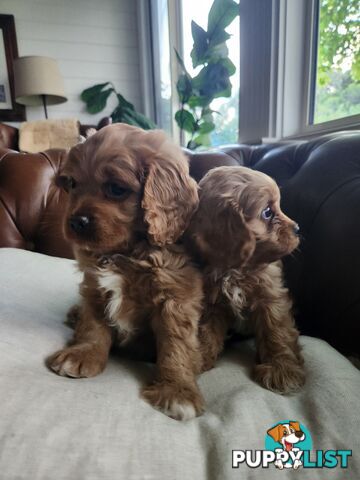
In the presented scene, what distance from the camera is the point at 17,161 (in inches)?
92.2

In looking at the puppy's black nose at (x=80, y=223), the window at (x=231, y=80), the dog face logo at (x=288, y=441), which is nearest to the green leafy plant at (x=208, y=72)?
the window at (x=231, y=80)

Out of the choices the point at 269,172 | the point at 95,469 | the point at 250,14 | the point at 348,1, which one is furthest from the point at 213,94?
the point at 95,469

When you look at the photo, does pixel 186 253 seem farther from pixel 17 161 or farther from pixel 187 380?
pixel 17 161

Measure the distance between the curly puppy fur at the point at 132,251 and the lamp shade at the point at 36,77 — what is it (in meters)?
4.25

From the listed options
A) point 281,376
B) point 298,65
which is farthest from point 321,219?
point 298,65

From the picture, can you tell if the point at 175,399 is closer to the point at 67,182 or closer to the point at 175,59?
the point at 67,182

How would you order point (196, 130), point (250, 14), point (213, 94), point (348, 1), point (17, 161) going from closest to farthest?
1. point (348, 1)
2. point (17, 161)
3. point (250, 14)
4. point (213, 94)
5. point (196, 130)

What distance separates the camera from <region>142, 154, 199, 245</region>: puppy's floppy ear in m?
1.11

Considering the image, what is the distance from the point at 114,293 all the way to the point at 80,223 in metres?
0.24

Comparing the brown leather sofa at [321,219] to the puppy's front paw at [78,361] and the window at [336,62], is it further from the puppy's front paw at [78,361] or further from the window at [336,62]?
the puppy's front paw at [78,361]

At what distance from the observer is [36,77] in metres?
4.76

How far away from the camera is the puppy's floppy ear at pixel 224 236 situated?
1.15 metres

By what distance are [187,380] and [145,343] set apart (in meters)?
0.26

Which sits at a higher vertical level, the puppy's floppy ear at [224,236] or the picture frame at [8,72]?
the picture frame at [8,72]
